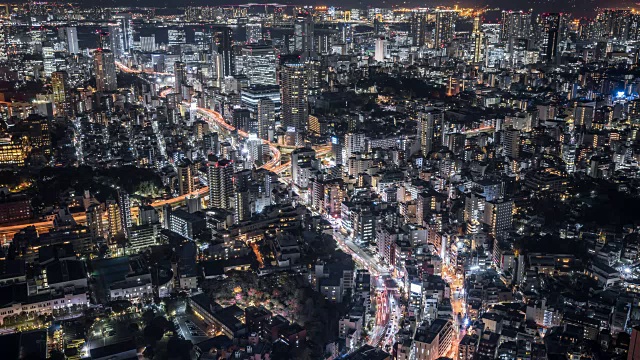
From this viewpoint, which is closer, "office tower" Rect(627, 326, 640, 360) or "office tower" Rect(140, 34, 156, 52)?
"office tower" Rect(627, 326, 640, 360)

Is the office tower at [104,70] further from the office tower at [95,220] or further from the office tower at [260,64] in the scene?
Result: the office tower at [95,220]

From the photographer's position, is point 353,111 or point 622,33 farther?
point 622,33

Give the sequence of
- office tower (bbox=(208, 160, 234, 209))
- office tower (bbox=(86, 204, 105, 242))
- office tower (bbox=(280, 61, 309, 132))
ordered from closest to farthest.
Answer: office tower (bbox=(86, 204, 105, 242))
office tower (bbox=(208, 160, 234, 209))
office tower (bbox=(280, 61, 309, 132))

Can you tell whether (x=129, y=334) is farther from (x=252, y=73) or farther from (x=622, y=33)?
(x=622, y=33)

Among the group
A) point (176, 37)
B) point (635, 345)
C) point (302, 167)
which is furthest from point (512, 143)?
point (176, 37)

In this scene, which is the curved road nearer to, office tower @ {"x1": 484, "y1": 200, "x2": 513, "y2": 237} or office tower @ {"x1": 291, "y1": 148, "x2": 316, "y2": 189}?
office tower @ {"x1": 291, "y1": 148, "x2": 316, "y2": 189}

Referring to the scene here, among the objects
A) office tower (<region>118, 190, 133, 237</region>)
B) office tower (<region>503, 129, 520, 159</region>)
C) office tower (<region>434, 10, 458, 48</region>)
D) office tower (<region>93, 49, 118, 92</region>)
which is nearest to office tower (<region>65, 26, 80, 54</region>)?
office tower (<region>93, 49, 118, 92</region>)

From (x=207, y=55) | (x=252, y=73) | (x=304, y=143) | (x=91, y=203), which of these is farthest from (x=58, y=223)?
(x=207, y=55)

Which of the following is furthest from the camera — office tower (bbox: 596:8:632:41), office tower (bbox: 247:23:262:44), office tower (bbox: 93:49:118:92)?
office tower (bbox: 247:23:262:44)
